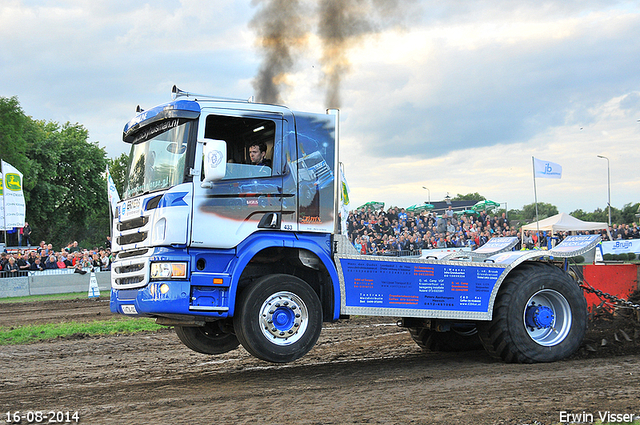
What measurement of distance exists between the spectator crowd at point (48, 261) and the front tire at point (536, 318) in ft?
54.4

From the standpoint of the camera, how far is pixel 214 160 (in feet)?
21.3

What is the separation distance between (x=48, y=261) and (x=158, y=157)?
1866cm

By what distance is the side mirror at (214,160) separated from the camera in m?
6.48

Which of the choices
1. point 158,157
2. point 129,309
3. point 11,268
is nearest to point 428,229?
point 11,268

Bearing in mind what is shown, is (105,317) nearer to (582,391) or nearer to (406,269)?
(406,269)

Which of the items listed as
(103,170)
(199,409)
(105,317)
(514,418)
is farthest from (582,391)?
(103,170)

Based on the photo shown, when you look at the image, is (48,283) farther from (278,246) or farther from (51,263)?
(278,246)

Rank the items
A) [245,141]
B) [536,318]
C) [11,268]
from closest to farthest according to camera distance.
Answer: [245,141] → [536,318] → [11,268]

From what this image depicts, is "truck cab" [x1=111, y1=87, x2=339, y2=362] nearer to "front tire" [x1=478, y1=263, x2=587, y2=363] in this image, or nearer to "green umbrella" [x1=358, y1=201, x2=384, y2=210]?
"front tire" [x1=478, y1=263, x2=587, y2=363]

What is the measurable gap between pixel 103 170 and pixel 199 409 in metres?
50.5

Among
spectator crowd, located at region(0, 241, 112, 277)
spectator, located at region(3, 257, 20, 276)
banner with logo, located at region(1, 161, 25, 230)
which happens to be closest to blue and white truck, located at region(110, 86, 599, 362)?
spectator crowd, located at region(0, 241, 112, 277)

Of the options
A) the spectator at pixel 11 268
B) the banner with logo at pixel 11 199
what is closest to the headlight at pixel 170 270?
the spectator at pixel 11 268

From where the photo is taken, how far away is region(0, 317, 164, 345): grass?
11539 millimetres

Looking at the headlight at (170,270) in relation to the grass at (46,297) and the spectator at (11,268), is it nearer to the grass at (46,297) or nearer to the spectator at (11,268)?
the grass at (46,297)
